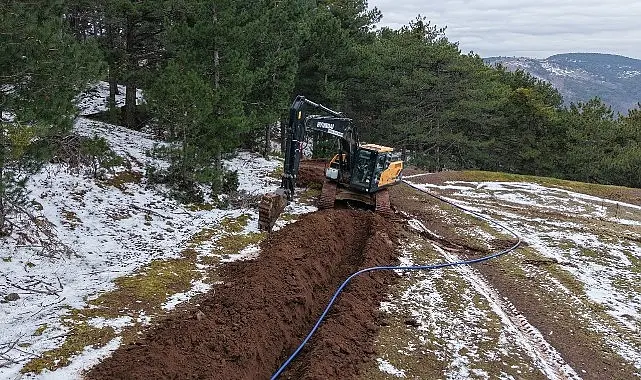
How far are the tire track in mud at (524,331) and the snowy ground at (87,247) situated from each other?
5060mm

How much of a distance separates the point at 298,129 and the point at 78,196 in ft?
18.9

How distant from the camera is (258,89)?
20.0 meters

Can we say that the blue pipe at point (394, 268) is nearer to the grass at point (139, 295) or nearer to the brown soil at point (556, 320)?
the brown soil at point (556, 320)

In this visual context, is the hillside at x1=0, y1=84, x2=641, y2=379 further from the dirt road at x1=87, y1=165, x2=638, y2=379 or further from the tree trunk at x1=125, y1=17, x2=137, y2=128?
the tree trunk at x1=125, y1=17, x2=137, y2=128

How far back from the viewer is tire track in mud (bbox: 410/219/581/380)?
8523mm

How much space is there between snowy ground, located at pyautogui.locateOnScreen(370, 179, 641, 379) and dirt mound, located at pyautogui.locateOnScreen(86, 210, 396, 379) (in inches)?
25.9

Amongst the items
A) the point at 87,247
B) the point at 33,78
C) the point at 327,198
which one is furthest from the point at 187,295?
the point at 327,198

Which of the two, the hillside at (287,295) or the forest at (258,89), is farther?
the forest at (258,89)

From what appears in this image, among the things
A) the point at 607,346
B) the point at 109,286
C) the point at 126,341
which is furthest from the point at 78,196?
the point at 607,346

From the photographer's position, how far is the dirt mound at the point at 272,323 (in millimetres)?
7230

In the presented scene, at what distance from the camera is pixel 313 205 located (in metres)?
17.1

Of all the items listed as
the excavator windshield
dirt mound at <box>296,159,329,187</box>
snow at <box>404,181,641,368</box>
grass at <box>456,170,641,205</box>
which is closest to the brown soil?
snow at <box>404,181,641,368</box>

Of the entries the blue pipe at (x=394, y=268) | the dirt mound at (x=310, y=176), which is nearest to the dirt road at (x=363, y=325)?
the blue pipe at (x=394, y=268)

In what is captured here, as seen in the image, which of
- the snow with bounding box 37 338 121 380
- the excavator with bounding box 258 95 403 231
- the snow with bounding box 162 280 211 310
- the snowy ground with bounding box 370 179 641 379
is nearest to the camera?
the snow with bounding box 37 338 121 380
